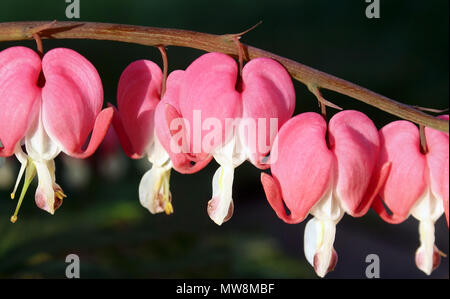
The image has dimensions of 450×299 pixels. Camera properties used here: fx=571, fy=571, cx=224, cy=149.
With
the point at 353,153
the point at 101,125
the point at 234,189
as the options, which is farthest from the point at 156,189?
the point at 234,189

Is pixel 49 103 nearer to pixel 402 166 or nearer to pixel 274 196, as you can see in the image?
pixel 274 196

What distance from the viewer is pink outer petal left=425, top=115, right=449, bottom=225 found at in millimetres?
838

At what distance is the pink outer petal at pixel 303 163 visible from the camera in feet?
2.61

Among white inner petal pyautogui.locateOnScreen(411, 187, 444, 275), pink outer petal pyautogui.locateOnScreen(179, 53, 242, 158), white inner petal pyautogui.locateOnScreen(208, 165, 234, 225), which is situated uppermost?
pink outer petal pyautogui.locateOnScreen(179, 53, 242, 158)

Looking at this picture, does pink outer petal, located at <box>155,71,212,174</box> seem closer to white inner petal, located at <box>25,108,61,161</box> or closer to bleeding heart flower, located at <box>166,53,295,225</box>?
bleeding heart flower, located at <box>166,53,295,225</box>

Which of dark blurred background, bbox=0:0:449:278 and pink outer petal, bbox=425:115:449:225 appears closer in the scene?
pink outer petal, bbox=425:115:449:225

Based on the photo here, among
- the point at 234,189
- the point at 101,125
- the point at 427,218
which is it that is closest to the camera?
the point at 101,125

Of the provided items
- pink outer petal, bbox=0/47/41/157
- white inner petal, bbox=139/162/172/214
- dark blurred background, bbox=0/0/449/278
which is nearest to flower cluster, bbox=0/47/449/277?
pink outer petal, bbox=0/47/41/157

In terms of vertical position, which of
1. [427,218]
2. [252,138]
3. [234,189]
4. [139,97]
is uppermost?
[234,189]

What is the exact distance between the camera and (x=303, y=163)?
2.63ft

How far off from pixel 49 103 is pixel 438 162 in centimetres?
57

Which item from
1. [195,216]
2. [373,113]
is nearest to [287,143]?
[195,216]

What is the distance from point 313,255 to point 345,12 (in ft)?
Result: 15.1
